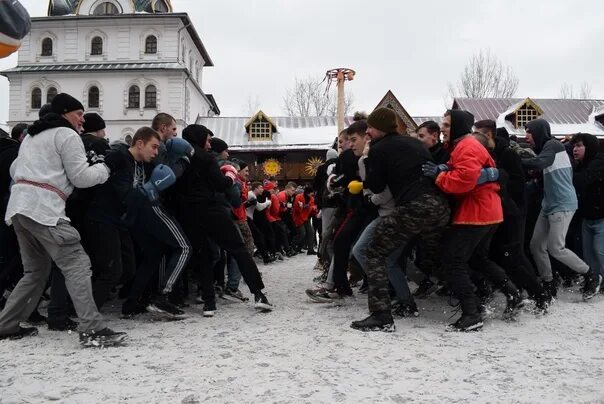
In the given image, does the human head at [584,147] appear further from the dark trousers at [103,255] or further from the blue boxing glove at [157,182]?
the dark trousers at [103,255]

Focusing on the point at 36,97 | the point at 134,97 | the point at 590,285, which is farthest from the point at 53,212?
the point at 36,97

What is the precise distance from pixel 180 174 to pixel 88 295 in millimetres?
1620

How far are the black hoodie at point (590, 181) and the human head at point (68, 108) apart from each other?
19.1ft

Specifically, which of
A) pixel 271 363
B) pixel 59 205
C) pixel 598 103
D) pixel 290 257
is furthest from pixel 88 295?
pixel 598 103

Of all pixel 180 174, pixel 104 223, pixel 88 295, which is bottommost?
pixel 88 295

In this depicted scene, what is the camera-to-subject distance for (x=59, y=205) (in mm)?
3965

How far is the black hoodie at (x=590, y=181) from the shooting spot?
625 cm

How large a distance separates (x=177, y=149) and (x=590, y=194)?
504 cm

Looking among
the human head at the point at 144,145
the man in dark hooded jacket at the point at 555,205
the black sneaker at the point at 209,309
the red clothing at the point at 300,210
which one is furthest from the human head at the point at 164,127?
the red clothing at the point at 300,210

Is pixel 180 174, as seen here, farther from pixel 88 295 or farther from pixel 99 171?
pixel 88 295

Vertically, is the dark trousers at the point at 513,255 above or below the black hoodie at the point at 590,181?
below

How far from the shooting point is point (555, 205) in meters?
5.90

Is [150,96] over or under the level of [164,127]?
over

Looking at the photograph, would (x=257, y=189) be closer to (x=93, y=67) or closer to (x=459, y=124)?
(x=459, y=124)
